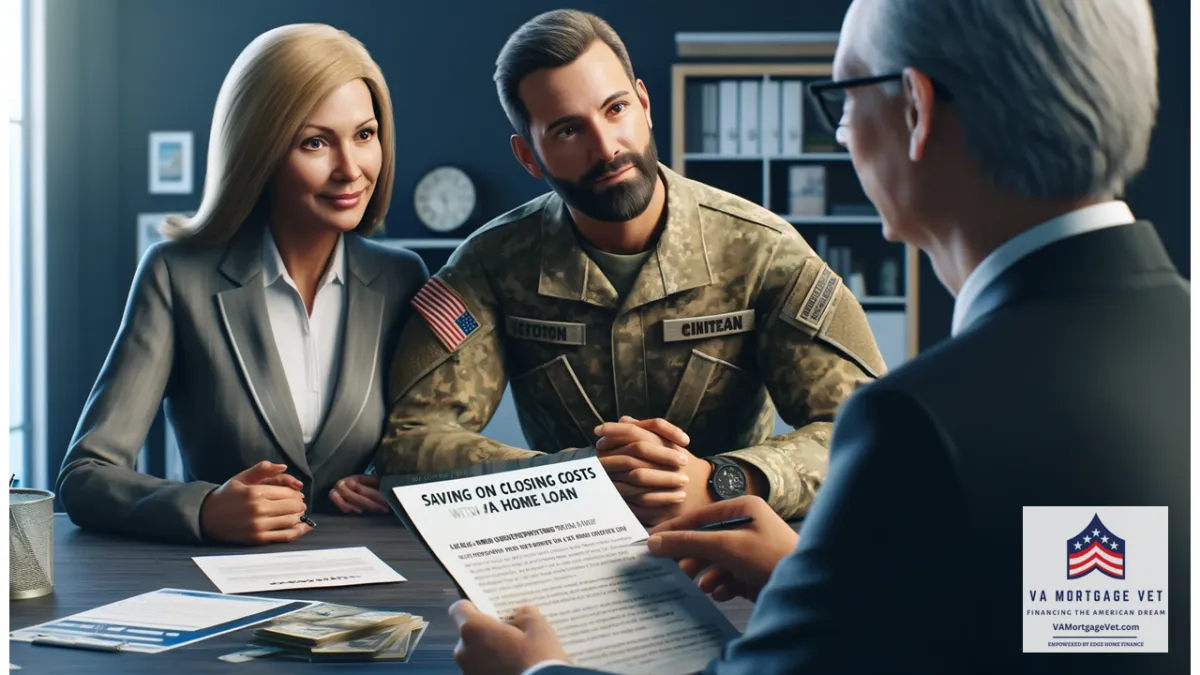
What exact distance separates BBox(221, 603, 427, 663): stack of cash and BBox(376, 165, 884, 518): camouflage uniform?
59 centimetres

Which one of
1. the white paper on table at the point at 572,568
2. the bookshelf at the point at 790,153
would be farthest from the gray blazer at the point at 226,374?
the bookshelf at the point at 790,153

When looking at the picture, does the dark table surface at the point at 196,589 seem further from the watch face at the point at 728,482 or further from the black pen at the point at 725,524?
the watch face at the point at 728,482

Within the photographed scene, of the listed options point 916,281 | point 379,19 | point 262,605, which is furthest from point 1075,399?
point 379,19

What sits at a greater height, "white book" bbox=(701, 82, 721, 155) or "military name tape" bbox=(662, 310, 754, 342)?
"white book" bbox=(701, 82, 721, 155)

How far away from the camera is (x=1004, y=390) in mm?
720

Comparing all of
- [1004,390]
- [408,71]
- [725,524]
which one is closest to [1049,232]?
[1004,390]

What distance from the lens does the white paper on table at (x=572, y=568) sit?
96cm

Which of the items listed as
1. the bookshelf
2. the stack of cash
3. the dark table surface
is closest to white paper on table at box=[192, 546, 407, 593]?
the dark table surface

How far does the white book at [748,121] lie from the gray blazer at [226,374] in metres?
3.66

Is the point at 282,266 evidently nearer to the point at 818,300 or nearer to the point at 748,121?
the point at 818,300

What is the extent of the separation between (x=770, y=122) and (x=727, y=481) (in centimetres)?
393

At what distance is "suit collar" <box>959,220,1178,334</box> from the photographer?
0.78 meters

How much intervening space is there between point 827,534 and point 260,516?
3.01 ft

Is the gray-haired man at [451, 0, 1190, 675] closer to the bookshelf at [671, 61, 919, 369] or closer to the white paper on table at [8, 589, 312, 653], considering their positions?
the white paper on table at [8, 589, 312, 653]
